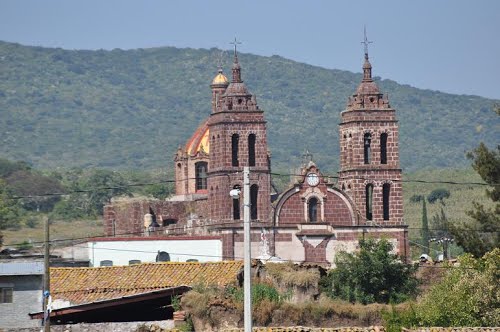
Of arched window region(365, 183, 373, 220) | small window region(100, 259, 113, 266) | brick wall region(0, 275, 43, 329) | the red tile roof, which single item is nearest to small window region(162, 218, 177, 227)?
small window region(100, 259, 113, 266)

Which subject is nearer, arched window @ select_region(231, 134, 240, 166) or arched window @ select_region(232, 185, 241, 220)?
arched window @ select_region(232, 185, 241, 220)

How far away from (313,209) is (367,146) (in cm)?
444

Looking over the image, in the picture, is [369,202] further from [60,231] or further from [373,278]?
[60,231]

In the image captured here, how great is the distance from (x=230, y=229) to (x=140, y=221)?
1475cm

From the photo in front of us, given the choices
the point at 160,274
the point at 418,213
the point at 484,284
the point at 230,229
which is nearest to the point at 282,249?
the point at 230,229

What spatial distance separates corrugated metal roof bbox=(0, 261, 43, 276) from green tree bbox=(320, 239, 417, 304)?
9.37m

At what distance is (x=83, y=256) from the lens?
328ft

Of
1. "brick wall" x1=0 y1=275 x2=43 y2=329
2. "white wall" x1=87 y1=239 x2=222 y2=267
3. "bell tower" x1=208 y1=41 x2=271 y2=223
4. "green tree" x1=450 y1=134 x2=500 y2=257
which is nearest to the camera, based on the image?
"brick wall" x1=0 y1=275 x2=43 y2=329

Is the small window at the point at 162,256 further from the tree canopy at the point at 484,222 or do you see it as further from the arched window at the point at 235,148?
the tree canopy at the point at 484,222

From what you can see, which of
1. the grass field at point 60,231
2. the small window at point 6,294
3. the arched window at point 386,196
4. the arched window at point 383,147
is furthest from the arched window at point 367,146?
the small window at point 6,294

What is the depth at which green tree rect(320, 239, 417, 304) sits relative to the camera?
6253 cm

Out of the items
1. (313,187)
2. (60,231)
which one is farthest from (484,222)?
(60,231)

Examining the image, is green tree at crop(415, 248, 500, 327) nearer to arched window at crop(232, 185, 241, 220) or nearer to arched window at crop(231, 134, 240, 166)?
arched window at crop(232, 185, 241, 220)

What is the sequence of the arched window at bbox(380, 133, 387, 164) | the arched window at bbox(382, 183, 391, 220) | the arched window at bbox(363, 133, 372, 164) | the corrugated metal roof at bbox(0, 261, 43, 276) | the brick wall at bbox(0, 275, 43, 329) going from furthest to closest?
the arched window at bbox(382, 183, 391, 220)
the arched window at bbox(380, 133, 387, 164)
the arched window at bbox(363, 133, 372, 164)
the brick wall at bbox(0, 275, 43, 329)
the corrugated metal roof at bbox(0, 261, 43, 276)
